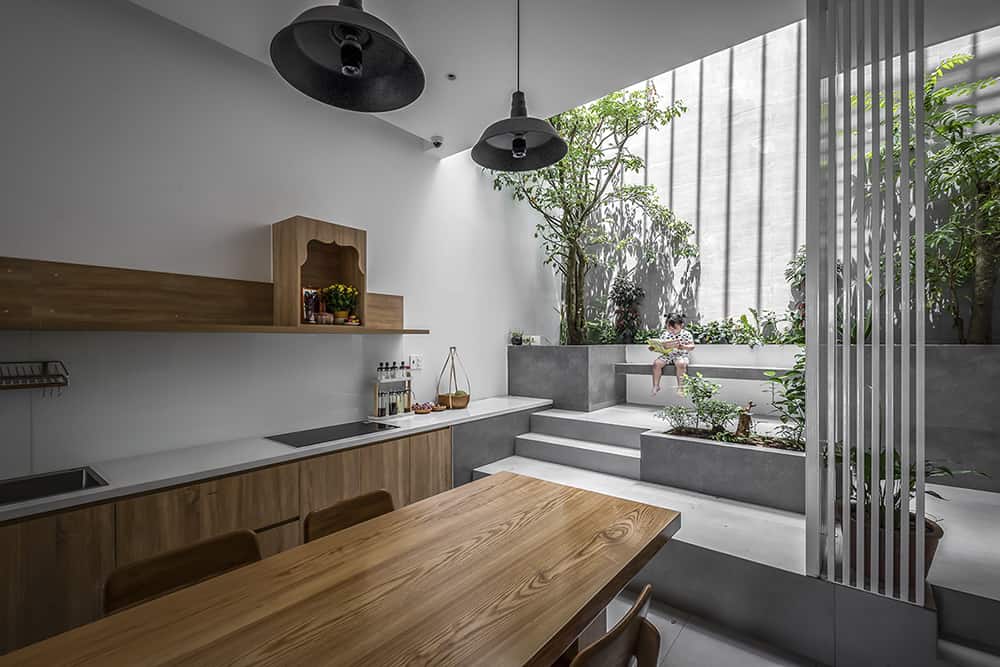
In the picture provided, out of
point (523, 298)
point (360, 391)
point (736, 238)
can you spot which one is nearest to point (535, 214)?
point (523, 298)

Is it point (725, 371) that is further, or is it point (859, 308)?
point (725, 371)

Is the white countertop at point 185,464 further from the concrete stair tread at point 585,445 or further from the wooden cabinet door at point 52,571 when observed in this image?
the concrete stair tread at point 585,445

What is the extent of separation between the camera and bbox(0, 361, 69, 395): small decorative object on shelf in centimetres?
179

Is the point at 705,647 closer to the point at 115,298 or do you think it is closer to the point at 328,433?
the point at 328,433

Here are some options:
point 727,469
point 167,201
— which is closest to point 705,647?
point 727,469

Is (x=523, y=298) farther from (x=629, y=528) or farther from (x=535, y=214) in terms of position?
(x=629, y=528)

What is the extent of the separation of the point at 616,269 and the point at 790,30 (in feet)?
9.54

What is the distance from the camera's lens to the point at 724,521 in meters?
2.44

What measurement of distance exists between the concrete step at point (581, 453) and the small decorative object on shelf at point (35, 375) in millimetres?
2885

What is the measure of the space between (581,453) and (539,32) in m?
2.79

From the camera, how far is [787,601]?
6.34ft

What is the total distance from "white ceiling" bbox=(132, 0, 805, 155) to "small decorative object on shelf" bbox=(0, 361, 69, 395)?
1.67 meters

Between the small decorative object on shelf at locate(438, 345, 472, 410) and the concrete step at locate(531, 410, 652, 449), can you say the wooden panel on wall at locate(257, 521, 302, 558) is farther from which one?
the concrete step at locate(531, 410, 652, 449)

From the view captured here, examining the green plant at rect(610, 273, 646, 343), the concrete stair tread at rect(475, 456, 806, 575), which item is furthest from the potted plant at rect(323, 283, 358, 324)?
the green plant at rect(610, 273, 646, 343)
